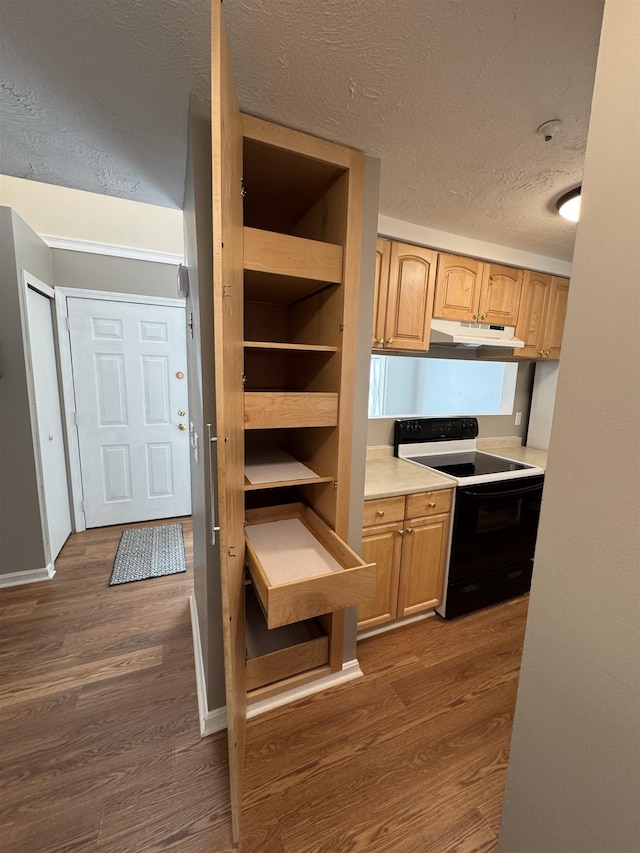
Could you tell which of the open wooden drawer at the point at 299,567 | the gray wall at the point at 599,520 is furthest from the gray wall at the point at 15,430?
the gray wall at the point at 599,520

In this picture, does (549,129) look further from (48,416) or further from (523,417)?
(48,416)

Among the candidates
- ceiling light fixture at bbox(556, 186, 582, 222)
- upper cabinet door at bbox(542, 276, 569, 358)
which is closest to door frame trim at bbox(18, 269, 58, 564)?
ceiling light fixture at bbox(556, 186, 582, 222)

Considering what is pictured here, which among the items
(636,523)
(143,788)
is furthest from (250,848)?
(636,523)

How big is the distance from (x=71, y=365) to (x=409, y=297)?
2873 mm

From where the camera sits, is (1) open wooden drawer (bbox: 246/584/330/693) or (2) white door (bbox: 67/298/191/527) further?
(2) white door (bbox: 67/298/191/527)

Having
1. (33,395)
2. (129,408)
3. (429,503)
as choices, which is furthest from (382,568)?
(129,408)

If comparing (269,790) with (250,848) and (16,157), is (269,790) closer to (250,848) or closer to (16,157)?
(250,848)

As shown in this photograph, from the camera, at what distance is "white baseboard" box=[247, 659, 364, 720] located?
5.21 feet

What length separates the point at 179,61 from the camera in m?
1.03

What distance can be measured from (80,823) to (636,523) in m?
1.88

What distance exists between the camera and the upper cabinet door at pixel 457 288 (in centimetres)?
215

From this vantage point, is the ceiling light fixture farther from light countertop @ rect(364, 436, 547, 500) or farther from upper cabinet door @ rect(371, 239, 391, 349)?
light countertop @ rect(364, 436, 547, 500)

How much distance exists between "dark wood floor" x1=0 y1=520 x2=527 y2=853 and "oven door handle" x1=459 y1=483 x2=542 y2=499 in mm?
837

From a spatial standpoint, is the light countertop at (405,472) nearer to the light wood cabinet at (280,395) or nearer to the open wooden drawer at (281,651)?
the light wood cabinet at (280,395)
